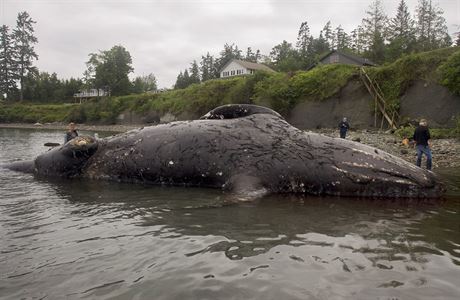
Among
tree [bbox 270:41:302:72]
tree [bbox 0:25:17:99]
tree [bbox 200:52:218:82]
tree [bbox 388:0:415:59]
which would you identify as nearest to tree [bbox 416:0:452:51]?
tree [bbox 388:0:415:59]

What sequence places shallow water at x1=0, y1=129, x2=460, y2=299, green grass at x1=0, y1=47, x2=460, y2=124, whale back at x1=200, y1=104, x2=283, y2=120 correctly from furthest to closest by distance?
green grass at x1=0, y1=47, x2=460, y2=124
whale back at x1=200, y1=104, x2=283, y2=120
shallow water at x1=0, y1=129, x2=460, y2=299

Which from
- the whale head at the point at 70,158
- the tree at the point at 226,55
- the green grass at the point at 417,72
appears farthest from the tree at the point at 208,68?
the whale head at the point at 70,158

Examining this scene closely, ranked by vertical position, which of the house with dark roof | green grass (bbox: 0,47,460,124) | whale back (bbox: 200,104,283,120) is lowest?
whale back (bbox: 200,104,283,120)

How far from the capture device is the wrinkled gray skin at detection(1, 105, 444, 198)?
6.49 m

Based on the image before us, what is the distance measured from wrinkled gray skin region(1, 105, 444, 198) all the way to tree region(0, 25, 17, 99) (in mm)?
97362

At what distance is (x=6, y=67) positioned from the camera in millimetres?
89375

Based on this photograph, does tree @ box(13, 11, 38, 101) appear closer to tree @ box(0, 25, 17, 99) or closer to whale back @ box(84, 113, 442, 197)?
tree @ box(0, 25, 17, 99)

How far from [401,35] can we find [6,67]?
9006 centimetres

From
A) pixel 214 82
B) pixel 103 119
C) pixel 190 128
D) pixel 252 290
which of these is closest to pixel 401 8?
pixel 214 82

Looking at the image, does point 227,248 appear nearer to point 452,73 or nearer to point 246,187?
point 246,187

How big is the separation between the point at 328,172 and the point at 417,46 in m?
48.4

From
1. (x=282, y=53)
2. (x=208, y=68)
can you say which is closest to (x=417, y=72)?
(x=282, y=53)

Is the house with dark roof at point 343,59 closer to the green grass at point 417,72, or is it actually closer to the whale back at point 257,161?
the green grass at point 417,72

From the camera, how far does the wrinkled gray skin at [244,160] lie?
21.3 ft
